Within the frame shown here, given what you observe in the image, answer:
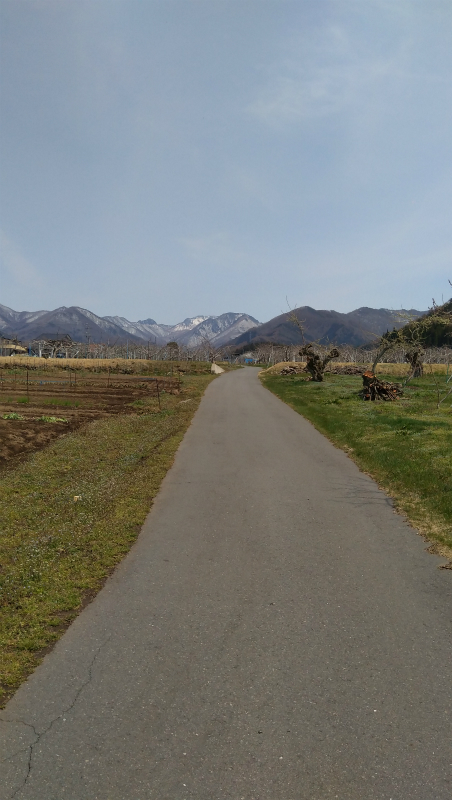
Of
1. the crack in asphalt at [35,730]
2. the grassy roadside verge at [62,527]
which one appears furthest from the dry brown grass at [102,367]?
the crack in asphalt at [35,730]

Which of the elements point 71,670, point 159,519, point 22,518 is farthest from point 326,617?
point 22,518

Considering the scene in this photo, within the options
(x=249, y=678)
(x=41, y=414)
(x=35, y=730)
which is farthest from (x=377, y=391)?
(x=35, y=730)

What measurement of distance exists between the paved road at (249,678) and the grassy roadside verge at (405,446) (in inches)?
40.6

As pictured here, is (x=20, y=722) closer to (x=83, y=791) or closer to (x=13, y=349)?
(x=83, y=791)

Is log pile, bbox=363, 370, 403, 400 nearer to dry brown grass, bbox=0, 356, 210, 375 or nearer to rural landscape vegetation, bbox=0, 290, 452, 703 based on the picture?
rural landscape vegetation, bbox=0, 290, 452, 703

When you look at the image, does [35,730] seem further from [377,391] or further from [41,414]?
[377,391]

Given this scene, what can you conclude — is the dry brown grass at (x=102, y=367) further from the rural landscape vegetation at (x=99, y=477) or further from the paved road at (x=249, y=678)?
the paved road at (x=249, y=678)

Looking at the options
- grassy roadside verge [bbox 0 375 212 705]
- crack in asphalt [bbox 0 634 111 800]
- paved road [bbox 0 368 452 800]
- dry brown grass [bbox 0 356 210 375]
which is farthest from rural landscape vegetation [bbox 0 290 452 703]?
dry brown grass [bbox 0 356 210 375]

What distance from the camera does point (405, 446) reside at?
13.7 metres

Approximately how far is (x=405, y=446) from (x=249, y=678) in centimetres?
1091

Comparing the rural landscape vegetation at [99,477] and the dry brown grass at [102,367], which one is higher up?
the dry brown grass at [102,367]

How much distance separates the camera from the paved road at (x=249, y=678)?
3.27 metres

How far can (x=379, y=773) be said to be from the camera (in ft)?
10.9

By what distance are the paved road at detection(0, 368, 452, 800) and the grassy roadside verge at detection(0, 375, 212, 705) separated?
30 centimetres
